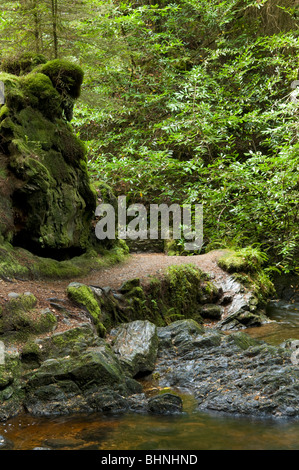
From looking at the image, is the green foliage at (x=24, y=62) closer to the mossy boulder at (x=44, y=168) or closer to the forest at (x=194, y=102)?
the forest at (x=194, y=102)

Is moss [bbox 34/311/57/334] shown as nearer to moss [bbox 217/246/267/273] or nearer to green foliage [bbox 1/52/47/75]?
moss [bbox 217/246/267/273]

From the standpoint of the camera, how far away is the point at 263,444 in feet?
11.5

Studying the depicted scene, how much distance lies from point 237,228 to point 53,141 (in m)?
6.14

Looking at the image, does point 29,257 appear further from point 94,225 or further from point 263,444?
point 263,444

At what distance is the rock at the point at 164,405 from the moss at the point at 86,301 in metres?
2.38

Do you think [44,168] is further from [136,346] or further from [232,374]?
[232,374]

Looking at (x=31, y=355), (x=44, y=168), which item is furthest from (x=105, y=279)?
(x=31, y=355)

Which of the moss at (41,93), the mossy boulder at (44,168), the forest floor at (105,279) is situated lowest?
the forest floor at (105,279)

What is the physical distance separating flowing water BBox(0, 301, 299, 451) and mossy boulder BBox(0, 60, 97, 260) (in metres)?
4.26

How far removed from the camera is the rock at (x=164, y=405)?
14.4 feet

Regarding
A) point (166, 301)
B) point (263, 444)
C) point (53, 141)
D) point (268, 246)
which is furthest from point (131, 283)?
point (268, 246)

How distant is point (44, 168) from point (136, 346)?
4159mm

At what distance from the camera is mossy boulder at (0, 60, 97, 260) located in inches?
307

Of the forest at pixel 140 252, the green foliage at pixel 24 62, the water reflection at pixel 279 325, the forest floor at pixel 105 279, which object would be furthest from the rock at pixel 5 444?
the green foliage at pixel 24 62
